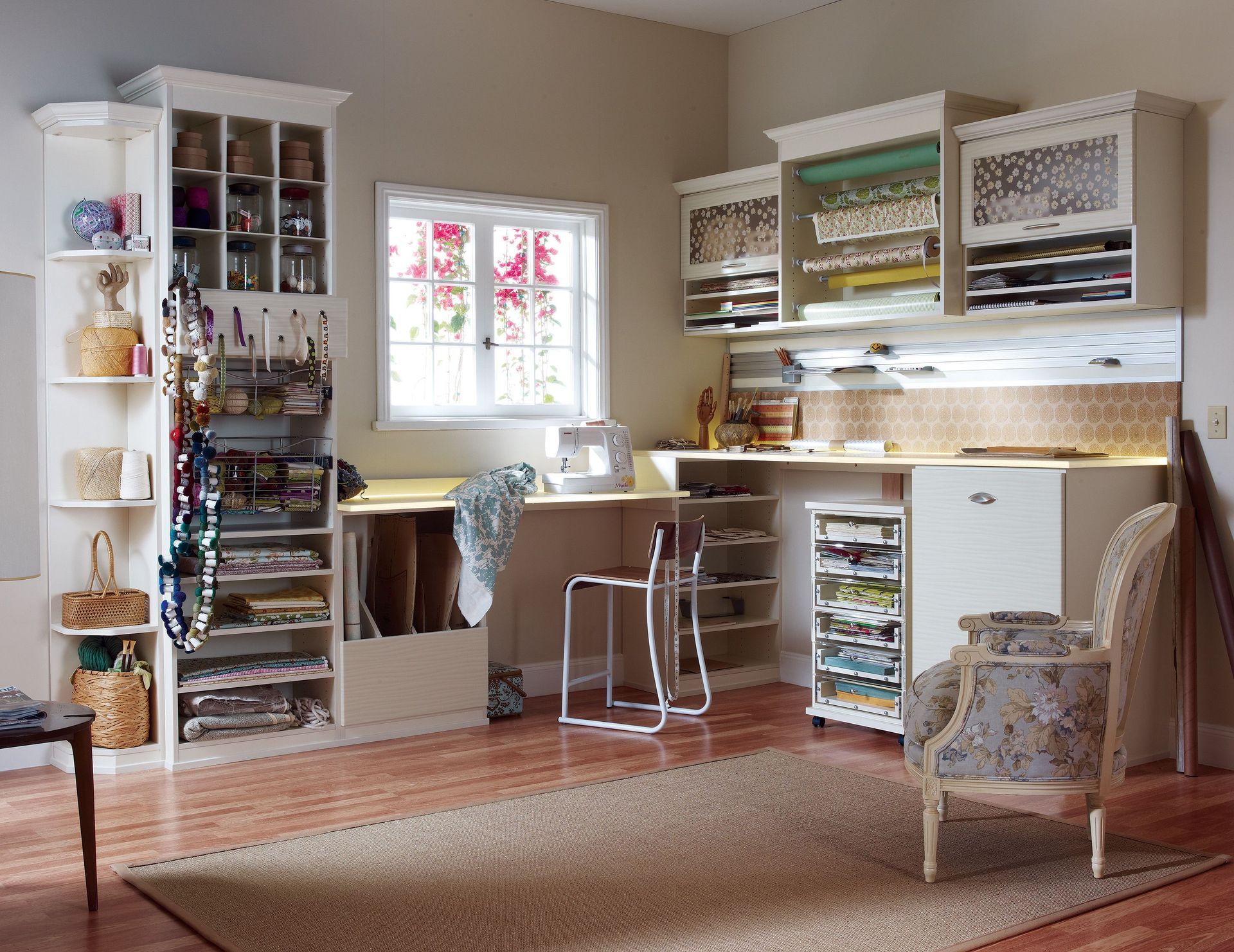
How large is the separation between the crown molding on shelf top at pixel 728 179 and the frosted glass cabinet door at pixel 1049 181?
3.40 feet

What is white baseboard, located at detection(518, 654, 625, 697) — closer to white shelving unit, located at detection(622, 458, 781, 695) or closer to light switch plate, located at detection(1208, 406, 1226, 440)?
white shelving unit, located at detection(622, 458, 781, 695)

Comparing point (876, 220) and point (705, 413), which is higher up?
point (876, 220)

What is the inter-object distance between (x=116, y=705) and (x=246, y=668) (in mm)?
441

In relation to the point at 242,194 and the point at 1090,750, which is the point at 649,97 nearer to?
the point at 242,194

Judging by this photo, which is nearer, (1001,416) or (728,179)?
(1001,416)

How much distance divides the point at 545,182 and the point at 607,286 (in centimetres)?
55

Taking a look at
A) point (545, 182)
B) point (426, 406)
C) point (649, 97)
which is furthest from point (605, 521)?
point (649, 97)

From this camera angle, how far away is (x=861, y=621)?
4.95 metres

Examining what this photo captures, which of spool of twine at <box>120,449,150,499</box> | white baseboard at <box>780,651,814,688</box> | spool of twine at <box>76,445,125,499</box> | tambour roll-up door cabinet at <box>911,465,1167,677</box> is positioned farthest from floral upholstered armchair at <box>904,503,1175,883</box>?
spool of twine at <box>76,445,125,499</box>

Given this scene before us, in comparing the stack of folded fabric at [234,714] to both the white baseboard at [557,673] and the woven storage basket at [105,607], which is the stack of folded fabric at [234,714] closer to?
the woven storage basket at [105,607]

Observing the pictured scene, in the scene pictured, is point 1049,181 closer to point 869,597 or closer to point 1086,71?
point 1086,71

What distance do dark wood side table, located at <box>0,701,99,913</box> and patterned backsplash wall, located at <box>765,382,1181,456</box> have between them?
345 centimetres

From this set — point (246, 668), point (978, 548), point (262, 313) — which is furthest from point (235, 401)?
point (978, 548)

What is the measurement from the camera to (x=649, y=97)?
6.01 meters
